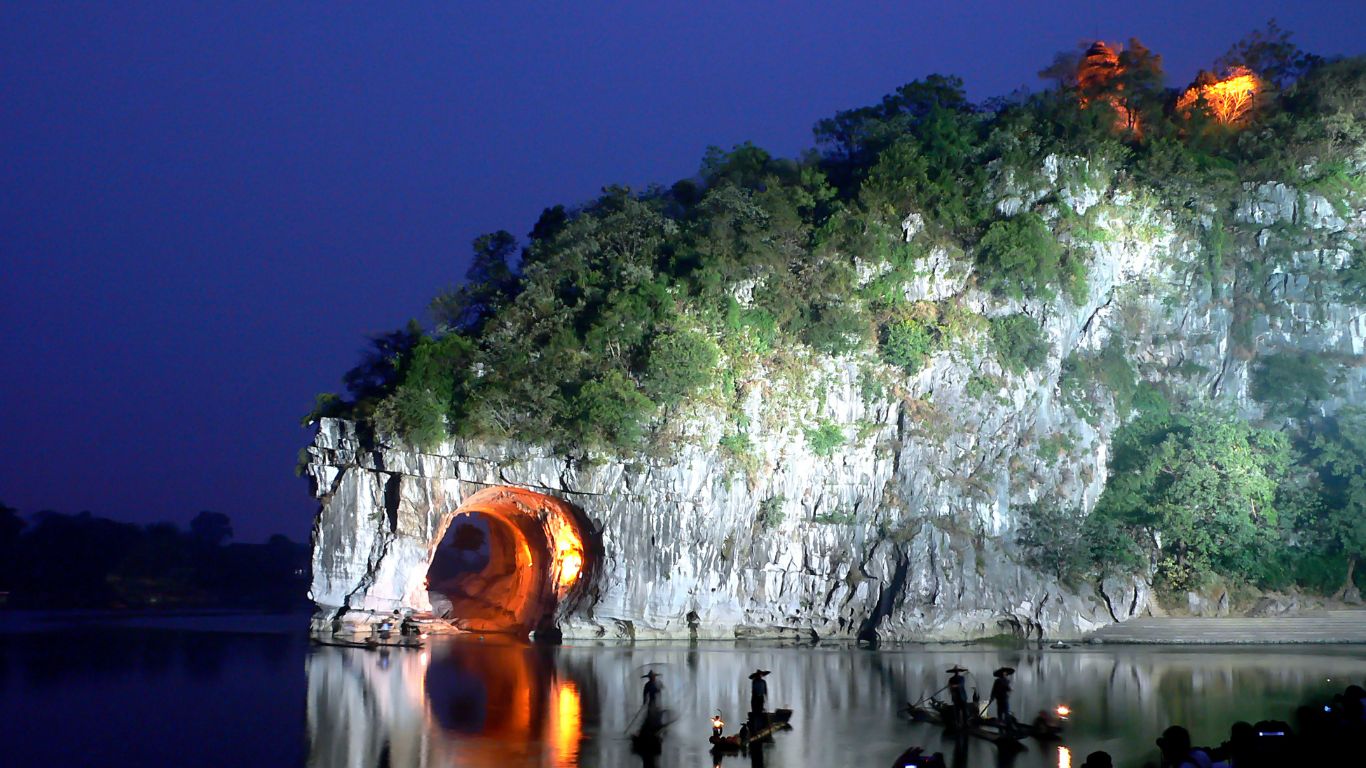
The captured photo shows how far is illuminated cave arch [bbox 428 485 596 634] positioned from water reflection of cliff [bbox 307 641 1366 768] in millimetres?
4819

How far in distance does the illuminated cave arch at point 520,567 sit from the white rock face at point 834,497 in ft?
3.54

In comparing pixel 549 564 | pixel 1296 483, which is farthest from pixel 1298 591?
pixel 549 564

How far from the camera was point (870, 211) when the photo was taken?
37.6 metres

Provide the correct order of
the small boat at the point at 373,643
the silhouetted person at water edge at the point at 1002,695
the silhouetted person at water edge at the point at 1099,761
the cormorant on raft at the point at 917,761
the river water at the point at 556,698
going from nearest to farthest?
the silhouetted person at water edge at the point at 1099,761 < the cormorant on raft at the point at 917,761 < the river water at the point at 556,698 < the silhouetted person at water edge at the point at 1002,695 < the small boat at the point at 373,643

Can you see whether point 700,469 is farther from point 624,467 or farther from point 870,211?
point 870,211

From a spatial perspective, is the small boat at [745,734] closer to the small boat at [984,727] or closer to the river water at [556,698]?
the river water at [556,698]

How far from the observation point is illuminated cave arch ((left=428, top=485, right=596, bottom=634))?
34812 millimetres

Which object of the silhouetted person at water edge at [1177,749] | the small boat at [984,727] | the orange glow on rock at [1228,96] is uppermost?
the orange glow on rock at [1228,96]

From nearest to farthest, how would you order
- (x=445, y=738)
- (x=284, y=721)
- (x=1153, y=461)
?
(x=445, y=738) < (x=284, y=721) < (x=1153, y=461)

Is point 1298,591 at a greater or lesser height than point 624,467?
lesser

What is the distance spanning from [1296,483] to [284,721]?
3373 centimetres

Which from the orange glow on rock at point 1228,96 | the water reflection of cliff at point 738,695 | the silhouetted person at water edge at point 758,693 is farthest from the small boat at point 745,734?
the orange glow on rock at point 1228,96

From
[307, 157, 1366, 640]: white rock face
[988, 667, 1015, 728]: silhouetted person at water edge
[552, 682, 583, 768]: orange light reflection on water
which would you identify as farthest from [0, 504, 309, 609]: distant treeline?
[988, 667, 1015, 728]: silhouetted person at water edge

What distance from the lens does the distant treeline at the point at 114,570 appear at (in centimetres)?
5966
